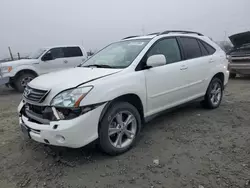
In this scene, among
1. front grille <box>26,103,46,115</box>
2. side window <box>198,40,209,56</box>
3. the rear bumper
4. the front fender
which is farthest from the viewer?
the rear bumper

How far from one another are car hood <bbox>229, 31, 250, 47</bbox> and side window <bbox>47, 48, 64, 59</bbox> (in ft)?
24.2

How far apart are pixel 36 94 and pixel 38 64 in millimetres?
6630

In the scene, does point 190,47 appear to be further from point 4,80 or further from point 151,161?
point 4,80

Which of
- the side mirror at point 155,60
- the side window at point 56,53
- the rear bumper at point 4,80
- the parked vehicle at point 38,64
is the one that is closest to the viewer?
the side mirror at point 155,60

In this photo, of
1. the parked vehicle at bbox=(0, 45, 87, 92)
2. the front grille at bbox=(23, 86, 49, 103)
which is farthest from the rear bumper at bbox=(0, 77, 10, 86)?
the front grille at bbox=(23, 86, 49, 103)

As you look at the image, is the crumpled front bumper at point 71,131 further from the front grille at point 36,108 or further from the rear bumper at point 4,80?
the rear bumper at point 4,80

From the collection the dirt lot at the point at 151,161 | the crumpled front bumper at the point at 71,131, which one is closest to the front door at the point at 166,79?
the dirt lot at the point at 151,161

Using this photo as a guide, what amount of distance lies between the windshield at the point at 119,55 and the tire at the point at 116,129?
69 cm

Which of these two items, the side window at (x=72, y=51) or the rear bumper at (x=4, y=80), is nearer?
the rear bumper at (x=4, y=80)

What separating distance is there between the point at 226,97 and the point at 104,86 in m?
4.63

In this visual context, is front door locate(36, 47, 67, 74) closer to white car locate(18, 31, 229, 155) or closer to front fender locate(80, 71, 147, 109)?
white car locate(18, 31, 229, 155)

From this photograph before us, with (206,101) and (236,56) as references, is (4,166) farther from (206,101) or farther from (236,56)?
(236,56)

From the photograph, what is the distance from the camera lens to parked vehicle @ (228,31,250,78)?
9.19 meters

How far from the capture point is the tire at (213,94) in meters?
4.79
